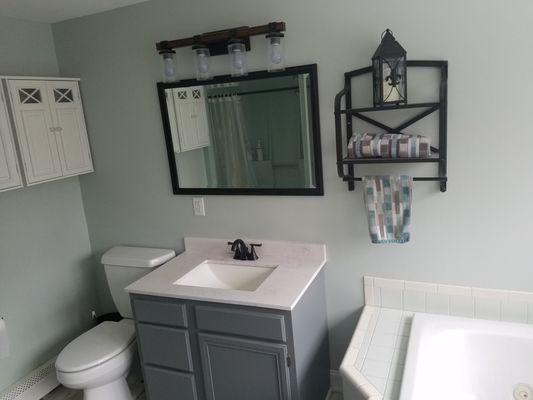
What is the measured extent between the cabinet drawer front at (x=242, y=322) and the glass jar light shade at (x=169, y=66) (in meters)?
1.23

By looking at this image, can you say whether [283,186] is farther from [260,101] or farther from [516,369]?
[516,369]

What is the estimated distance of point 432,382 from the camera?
178cm

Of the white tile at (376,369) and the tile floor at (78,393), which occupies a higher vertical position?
the white tile at (376,369)

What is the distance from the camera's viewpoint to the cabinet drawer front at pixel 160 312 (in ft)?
6.88

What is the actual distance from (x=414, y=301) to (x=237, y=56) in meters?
1.53

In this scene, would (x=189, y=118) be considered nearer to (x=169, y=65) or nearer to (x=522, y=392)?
(x=169, y=65)

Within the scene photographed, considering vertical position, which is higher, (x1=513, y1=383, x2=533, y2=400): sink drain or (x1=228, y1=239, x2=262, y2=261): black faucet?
(x1=228, y1=239, x2=262, y2=261): black faucet

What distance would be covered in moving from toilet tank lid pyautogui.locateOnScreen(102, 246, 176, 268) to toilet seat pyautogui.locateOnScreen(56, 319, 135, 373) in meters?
0.36

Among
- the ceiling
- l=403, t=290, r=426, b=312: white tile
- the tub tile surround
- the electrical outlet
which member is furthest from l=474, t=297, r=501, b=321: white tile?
the ceiling

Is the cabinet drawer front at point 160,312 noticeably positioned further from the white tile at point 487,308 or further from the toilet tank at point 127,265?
the white tile at point 487,308

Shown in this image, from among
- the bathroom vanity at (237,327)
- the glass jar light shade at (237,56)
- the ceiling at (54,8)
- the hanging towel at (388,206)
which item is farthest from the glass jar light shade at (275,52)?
the bathroom vanity at (237,327)

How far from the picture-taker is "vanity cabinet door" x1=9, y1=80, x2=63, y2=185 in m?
2.30

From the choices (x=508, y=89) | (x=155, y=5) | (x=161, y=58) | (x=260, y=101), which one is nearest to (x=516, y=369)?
(x=508, y=89)

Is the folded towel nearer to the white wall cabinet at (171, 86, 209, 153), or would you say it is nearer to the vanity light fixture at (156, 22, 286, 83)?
the vanity light fixture at (156, 22, 286, 83)
